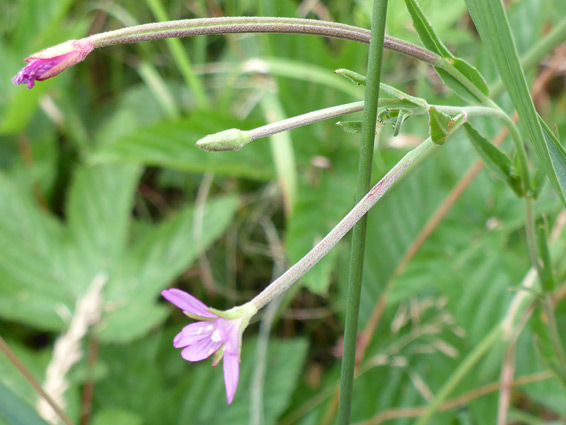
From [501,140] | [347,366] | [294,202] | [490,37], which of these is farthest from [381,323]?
[490,37]

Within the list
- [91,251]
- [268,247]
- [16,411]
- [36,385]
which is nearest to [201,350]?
[16,411]

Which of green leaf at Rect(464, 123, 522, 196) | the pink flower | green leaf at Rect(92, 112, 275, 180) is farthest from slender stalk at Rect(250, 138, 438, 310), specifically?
green leaf at Rect(92, 112, 275, 180)

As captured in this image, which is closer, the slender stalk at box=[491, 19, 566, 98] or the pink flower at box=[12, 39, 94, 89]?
the pink flower at box=[12, 39, 94, 89]


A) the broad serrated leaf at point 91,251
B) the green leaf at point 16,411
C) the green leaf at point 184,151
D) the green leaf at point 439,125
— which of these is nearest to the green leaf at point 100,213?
the broad serrated leaf at point 91,251

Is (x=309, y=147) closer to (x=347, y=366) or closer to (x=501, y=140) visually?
(x=501, y=140)

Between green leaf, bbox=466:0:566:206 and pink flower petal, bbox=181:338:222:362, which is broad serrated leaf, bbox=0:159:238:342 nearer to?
pink flower petal, bbox=181:338:222:362

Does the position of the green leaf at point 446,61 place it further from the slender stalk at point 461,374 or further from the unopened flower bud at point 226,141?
the slender stalk at point 461,374

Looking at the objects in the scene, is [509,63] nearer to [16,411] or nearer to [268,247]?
[16,411]
